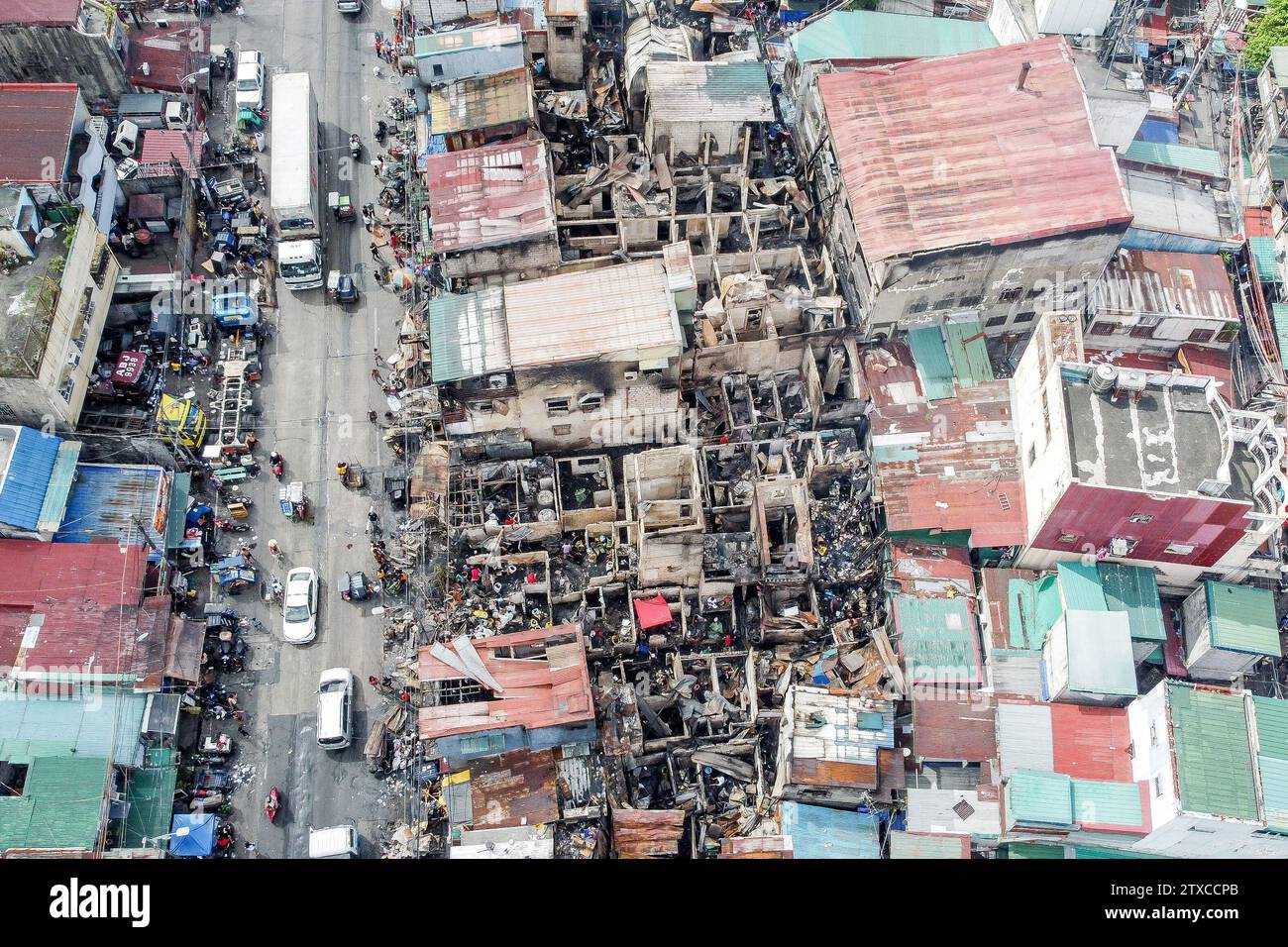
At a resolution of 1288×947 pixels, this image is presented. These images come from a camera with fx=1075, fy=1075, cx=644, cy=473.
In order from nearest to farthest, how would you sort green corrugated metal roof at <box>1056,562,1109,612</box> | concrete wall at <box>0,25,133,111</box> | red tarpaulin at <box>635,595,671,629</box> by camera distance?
1. green corrugated metal roof at <box>1056,562,1109,612</box>
2. red tarpaulin at <box>635,595,671,629</box>
3. concrete wall at <box>0,25,133,111</box>

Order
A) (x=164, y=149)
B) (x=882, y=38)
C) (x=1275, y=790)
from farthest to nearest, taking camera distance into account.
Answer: (x=882, y=38), (x=164, y=149), (x=1275, y=790)

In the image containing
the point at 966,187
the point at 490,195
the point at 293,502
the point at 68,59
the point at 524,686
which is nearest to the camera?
the point at 524,686

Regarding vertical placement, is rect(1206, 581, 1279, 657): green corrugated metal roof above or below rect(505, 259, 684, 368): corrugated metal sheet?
below

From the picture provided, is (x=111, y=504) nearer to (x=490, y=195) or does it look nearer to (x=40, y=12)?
(x=490, y=195)

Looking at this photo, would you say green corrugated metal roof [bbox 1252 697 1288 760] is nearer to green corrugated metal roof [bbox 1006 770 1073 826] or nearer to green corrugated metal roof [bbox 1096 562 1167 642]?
green corrugated metal roof [bbox 1096 562 1167 642]

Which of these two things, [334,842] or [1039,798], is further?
[334,842]

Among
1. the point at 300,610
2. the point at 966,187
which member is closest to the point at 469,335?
the point at 300,610

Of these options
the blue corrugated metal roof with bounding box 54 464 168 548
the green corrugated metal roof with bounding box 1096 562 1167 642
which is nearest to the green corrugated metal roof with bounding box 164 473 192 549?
the blue corrugated metal roof with bounding box 54 464 168 548
